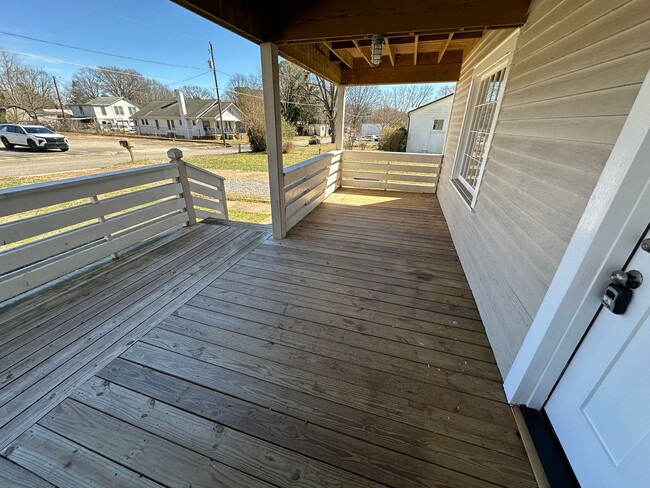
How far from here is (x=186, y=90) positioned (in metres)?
31.8

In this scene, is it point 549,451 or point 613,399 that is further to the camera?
point 549,451

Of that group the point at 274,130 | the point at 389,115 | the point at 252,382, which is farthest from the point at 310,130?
the point at 252,382

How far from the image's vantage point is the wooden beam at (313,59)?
300cm

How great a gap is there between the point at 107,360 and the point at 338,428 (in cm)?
142

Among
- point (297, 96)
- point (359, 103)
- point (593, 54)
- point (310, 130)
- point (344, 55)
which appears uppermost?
point (297, 96)

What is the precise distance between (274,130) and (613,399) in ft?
9.91

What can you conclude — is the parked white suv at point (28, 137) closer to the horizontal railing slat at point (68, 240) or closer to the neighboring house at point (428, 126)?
the horizontal railing slat at point (68, 240)

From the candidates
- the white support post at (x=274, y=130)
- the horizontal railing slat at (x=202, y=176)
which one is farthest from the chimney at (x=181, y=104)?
the white support post at (x=274, y=130)

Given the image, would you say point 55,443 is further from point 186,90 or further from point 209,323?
point 186,90

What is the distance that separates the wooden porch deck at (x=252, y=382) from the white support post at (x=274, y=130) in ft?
2.61

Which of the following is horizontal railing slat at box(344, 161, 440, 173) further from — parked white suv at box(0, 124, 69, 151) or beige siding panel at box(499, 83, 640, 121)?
parked white suv at box(0, 124, 69, 151)

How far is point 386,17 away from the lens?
2.20m

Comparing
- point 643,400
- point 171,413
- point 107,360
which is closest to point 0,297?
point 107,360

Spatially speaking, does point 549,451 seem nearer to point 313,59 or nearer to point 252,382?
point 252,382
